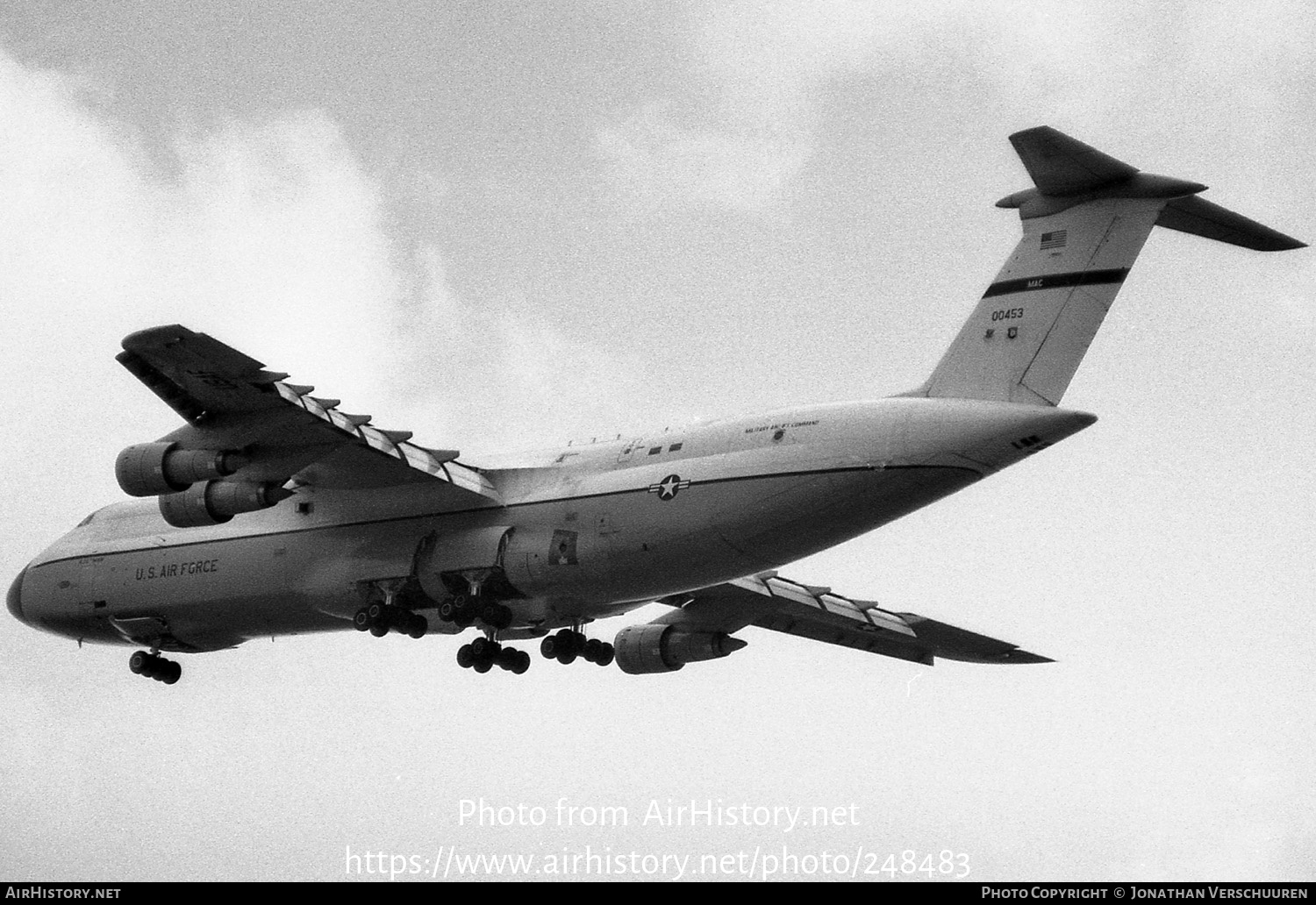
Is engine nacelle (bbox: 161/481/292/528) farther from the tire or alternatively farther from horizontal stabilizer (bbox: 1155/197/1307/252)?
horizontal stabilizer (bbox: 1155/197/1307/252)

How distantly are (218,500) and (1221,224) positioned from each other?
31.7 feet

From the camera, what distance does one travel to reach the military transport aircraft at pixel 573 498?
55.5ft

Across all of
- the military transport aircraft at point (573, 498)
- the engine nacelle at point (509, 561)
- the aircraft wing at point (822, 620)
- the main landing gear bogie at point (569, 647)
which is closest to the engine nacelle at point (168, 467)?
the military transport aircraft at point (573, 498)

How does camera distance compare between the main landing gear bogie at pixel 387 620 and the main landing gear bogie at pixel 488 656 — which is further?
the main landing gear bogie at pixel 488 656

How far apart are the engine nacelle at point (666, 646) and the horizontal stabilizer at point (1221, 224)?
25.6 feet

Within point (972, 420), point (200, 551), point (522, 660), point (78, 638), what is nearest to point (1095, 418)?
point (972, 420)

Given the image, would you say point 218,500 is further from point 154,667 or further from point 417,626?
point 154,667

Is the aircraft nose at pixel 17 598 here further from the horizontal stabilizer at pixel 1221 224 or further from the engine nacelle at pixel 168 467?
the horizontal stabilizer at pixel 1221 224

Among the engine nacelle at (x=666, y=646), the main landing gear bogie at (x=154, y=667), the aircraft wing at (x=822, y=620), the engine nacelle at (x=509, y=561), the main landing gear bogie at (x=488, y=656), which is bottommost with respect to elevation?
the main landing gear bogie at (x=154, y=667)

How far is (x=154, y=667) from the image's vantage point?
2211 cm

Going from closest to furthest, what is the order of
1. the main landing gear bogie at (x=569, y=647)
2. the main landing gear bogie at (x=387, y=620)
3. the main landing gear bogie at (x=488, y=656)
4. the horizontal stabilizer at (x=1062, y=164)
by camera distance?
the horizontal stabilizer at (x=1062, y=164)
the main landing gear bogie at (x=387, y=620)
the main landing gear bogie at (x=488, y=656)
the main landing gear bogie at (x=569, y=647)

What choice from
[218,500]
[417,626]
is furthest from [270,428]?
[417,626]

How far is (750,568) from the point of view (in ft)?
60.4

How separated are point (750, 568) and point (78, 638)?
872cm
